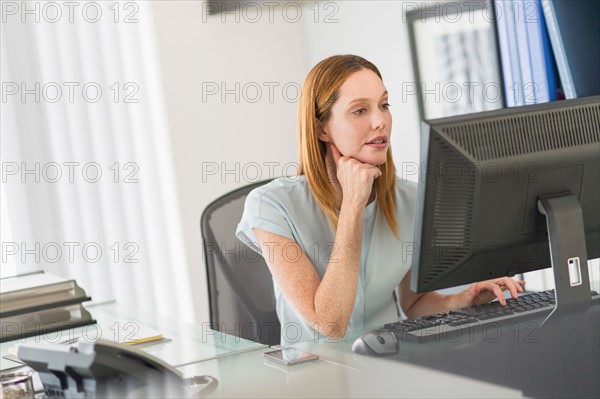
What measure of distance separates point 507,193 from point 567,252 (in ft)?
0.50

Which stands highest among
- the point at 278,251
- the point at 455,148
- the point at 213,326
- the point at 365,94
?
the point at 365,94

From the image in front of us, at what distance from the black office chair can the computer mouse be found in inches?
28.2

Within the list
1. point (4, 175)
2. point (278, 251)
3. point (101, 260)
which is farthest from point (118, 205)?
point (278, 251)

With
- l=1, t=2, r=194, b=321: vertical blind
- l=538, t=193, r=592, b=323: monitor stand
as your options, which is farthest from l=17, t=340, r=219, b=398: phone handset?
l=1, t=2, r=194, b=321: vertical blind

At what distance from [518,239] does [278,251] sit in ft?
2.11

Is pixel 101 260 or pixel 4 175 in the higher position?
pixel 4 175

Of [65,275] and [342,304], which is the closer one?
[342,304]

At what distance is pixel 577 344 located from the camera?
135cm

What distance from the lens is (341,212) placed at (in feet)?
6.25

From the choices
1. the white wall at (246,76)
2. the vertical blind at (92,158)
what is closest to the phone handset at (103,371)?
the vertical blind at (92,158)

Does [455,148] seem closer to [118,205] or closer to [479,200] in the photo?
[479,200]

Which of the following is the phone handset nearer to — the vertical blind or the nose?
the nose

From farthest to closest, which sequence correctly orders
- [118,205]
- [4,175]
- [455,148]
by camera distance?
[118,205] < [4,175] < [455,148]

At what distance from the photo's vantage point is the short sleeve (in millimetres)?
1956
